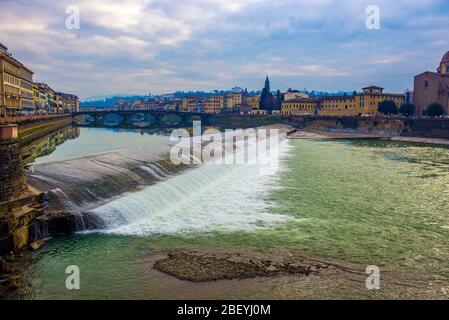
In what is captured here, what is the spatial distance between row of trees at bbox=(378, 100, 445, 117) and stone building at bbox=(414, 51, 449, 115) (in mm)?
2456

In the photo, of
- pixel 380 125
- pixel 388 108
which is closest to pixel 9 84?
pixel 380 125

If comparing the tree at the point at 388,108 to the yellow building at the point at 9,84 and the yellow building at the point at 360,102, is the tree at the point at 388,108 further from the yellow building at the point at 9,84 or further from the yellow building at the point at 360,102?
the yellow building at the point at 9,84

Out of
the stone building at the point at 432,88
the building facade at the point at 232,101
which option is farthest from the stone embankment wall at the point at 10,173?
the building facade at the point at 232,101

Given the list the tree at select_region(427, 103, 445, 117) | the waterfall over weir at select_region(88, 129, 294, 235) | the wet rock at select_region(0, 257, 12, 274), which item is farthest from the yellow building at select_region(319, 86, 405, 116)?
the wet rock at select_region(0, 257, 12, 274)

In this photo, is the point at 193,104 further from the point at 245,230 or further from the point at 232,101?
the point at 245,230

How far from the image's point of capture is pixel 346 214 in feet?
60.0

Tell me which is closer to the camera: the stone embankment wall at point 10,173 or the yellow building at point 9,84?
the stone embankment wall at point 10,173

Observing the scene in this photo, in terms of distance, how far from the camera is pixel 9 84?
61656 millimetres

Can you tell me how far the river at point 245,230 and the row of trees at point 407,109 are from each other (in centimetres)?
5947

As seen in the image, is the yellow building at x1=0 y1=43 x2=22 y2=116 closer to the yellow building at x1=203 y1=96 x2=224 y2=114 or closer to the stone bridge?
the stone bridge

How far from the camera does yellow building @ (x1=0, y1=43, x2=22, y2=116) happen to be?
55844 millimetres

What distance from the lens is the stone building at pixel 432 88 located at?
84875 mm
